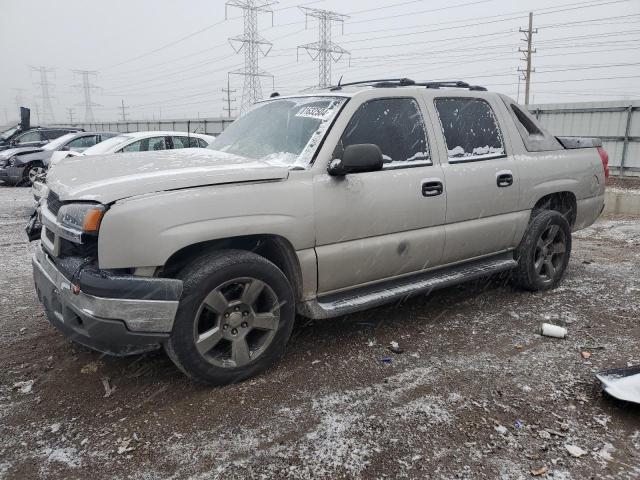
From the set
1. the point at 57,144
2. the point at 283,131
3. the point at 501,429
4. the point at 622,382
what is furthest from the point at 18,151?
the point at 622,382

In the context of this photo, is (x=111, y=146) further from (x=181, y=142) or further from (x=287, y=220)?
(x=287, y=220)

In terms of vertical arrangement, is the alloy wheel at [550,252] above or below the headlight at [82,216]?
below

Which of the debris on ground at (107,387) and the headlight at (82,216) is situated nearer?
the headlight at (82,216)

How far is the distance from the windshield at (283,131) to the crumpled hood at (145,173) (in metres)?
0.20

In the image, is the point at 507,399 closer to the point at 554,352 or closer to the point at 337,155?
the point at 554,352

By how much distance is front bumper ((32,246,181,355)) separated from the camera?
2670 millimetres

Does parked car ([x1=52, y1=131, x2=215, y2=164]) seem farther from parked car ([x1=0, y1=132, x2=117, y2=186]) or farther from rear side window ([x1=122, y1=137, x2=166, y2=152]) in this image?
parked car ([x1=0, y1=132, x2=117, y2=186])

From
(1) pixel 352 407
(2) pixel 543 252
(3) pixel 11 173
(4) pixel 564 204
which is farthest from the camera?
(3) pixel 11 173

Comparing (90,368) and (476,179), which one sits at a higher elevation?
(476,179)

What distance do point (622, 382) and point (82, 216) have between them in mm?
3268

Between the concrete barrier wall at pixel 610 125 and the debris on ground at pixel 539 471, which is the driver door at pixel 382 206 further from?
the concrete barrier wall at pixel 610 125

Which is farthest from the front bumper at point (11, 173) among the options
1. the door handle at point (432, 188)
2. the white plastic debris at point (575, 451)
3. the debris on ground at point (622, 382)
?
the white plastic debris at point (575, 451)

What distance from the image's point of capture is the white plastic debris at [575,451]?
97.4 inches

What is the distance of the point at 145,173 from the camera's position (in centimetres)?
291
